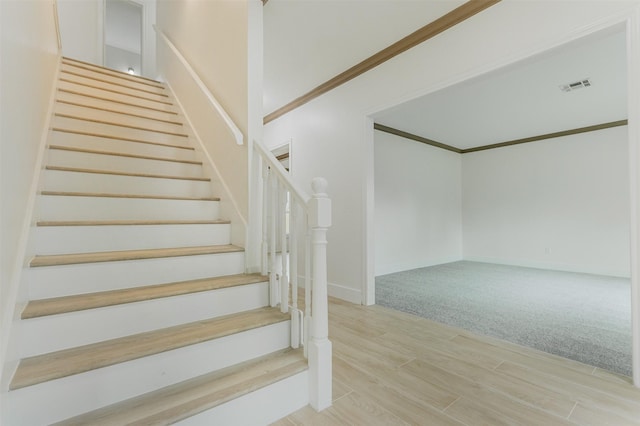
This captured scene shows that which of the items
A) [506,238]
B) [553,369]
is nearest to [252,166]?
[553,369]

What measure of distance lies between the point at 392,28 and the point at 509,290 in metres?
3.49

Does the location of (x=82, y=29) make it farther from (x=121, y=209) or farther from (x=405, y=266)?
(x=405, y=266)

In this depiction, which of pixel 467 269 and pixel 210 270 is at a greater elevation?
pixel 210 270

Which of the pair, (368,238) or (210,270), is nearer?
(210,270)

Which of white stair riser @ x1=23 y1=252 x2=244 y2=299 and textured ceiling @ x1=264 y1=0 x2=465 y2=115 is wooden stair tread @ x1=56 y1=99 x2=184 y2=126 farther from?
white stair riser @ x1=23 y1=252 x2=244 y2=299

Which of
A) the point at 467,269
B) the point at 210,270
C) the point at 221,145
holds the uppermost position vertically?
the point at 221,145

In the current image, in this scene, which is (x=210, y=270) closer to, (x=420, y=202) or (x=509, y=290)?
(x=509, y=290)

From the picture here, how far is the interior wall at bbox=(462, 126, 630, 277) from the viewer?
4.74 m

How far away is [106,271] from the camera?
4.91 ft

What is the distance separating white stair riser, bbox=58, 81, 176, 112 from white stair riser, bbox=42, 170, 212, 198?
1404mm

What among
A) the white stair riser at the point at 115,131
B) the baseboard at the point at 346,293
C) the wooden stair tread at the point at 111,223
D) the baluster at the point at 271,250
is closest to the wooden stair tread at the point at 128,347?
the baluster at the point at 271,250

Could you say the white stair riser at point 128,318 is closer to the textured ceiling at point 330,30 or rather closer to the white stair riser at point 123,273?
the white stair riser at point 123,273

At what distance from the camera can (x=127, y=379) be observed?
117 centimetres

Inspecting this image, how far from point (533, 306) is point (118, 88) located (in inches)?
209
